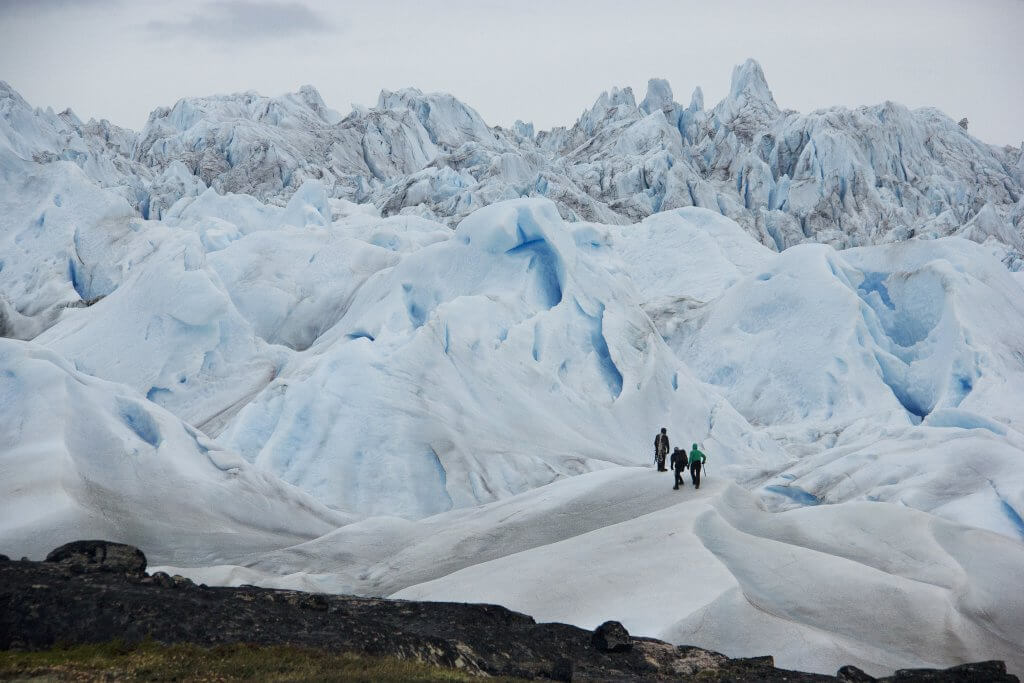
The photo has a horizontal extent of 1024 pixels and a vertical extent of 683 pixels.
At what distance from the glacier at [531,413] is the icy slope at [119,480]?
0.06 m

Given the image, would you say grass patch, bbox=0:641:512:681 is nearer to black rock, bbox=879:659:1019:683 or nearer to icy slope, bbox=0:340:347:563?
black rock, bbox=879:659:1019:683

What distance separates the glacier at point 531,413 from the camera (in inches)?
590

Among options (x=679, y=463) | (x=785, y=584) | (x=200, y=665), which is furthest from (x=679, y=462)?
(x=200, y=665)

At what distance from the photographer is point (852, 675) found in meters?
11.3

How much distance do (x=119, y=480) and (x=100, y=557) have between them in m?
6.53

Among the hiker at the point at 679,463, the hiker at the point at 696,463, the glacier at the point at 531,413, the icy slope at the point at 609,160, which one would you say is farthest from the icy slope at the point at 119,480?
the icy slope at the point at 609,160

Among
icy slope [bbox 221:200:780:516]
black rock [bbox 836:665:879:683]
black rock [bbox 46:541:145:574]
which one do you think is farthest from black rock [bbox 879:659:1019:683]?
icy slope [bbox 221:200:780:516]

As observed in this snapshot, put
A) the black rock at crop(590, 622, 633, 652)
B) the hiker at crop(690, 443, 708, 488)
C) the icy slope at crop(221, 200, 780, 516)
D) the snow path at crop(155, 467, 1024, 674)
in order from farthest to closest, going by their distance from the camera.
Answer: the icy slope at crop(221, 200, 780, 516)
the hiker at crop(690, 443, 708, 488)
the snow path at crop(155, 467, 1024, 674)
the black rock at crop(590, 622, 633, 652)

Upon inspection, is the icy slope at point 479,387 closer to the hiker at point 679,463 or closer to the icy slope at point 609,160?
the hiker at point 679,463

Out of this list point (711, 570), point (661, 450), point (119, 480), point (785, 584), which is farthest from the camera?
point (661, 450)

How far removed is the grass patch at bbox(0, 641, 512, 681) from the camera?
8.91 metres

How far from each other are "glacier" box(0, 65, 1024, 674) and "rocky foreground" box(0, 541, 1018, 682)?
1481mm

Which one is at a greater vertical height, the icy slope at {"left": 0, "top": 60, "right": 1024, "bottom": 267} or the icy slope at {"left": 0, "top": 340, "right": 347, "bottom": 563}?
the icy slope at {"left": 0, "top": 60, "right": 1024, "bottom": 267}

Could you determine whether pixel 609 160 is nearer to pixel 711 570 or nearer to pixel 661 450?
pixel 661 450
